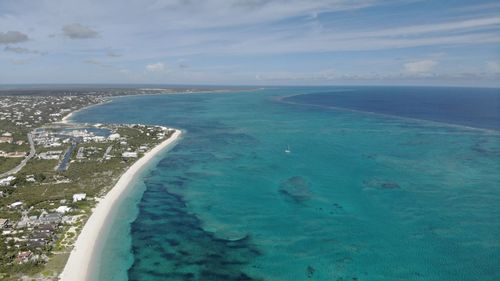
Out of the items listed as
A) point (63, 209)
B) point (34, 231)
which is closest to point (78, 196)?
point (63, 209)

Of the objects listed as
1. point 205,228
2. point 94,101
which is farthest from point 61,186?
point 94,101

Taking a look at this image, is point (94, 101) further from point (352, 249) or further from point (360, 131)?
point (352, 249)

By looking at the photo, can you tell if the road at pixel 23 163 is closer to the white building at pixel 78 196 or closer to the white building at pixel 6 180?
the white building at pixel 6 180

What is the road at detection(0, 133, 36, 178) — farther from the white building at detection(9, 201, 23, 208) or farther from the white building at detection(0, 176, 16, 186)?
the white building at detection(9, 201, 23, 208)

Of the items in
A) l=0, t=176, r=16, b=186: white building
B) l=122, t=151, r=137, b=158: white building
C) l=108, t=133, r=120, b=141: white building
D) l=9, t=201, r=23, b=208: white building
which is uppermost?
l=108, t=133, r=120, b=141: white building

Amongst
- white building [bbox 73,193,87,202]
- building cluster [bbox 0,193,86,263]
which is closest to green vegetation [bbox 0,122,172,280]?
building cluster [bbox 0,193,86,263]

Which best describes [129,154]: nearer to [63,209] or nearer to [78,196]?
[78,196]

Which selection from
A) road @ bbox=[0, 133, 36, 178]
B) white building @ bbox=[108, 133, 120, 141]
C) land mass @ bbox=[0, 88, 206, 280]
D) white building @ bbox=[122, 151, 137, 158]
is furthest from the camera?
white building @ bbox=[108, 133, 120, 141]
